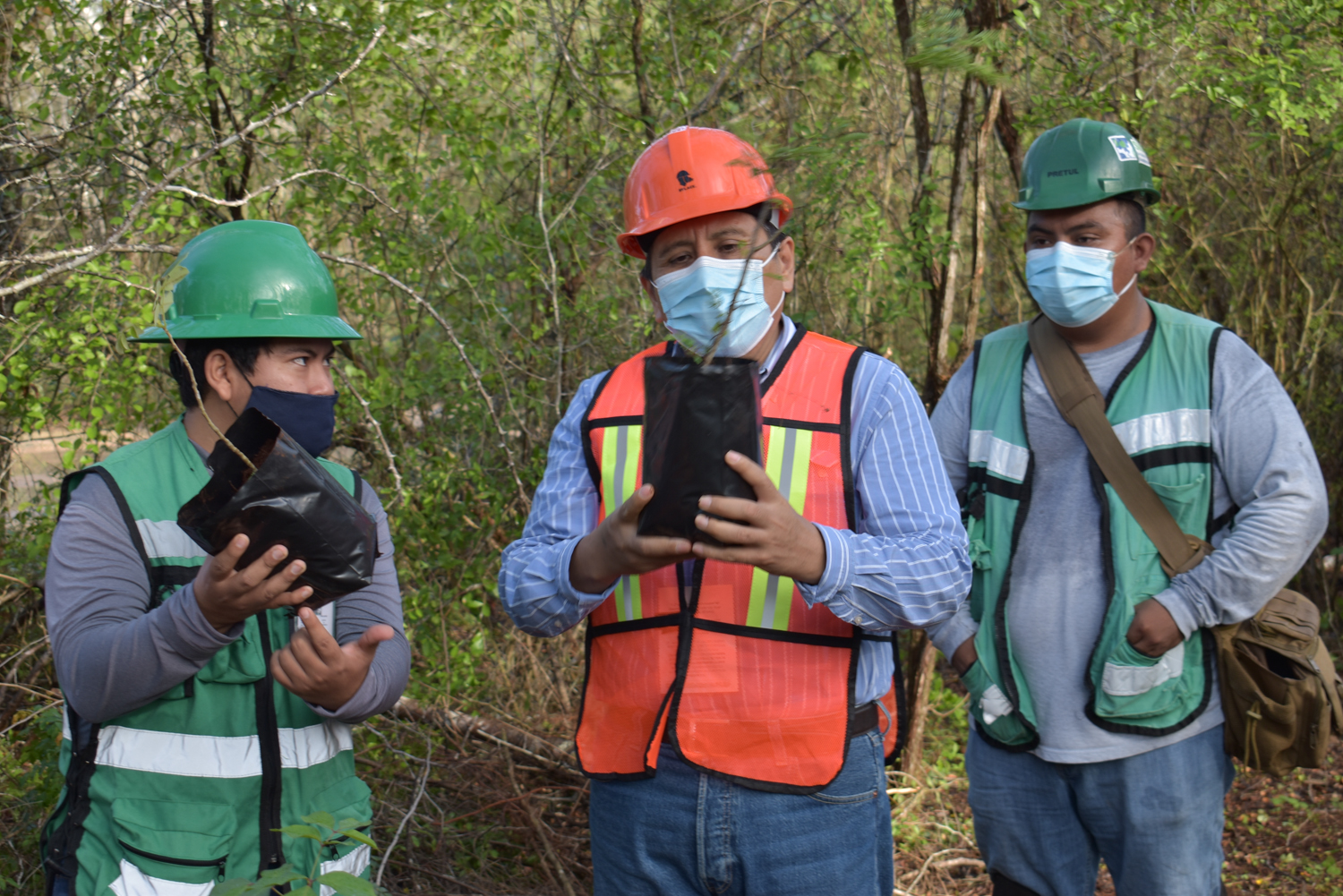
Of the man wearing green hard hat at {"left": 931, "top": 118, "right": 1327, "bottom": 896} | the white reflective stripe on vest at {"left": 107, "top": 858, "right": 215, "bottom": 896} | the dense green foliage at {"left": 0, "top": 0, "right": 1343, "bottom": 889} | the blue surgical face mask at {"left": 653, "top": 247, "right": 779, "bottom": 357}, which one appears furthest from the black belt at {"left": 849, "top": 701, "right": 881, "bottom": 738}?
the dense green foliage at {"left": 0, "top": 0, "right": 1343, "bottom": 889}

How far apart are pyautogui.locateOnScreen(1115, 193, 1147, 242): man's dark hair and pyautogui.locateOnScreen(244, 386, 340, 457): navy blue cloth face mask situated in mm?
2000

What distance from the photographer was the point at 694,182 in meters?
1.86

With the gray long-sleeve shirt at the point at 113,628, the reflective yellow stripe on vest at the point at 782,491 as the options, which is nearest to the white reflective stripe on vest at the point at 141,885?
the gray long-sleeve shirt at the point at 113,628

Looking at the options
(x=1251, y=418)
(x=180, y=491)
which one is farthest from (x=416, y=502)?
(x=1251, y=418)

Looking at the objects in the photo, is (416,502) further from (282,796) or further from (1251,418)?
(1251,418)

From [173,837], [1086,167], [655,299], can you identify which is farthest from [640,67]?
[173,837]

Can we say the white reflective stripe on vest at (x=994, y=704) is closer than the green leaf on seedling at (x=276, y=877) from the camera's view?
No

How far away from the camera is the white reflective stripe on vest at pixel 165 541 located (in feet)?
5.87

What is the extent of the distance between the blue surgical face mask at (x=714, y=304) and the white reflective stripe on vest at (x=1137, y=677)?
1.19 metres

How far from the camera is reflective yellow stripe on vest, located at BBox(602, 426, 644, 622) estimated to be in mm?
1818

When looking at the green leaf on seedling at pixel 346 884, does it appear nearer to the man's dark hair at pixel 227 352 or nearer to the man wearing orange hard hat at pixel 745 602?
the man wearing orange hard hat at pixel 745 602

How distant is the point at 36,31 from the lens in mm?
4367

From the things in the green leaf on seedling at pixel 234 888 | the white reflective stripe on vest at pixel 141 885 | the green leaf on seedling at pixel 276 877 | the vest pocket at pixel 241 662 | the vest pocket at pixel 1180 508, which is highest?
the vest pocket at pixel 1180 508

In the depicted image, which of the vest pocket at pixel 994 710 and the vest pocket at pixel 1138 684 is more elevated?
the vest pocket at pixel 1138 684
